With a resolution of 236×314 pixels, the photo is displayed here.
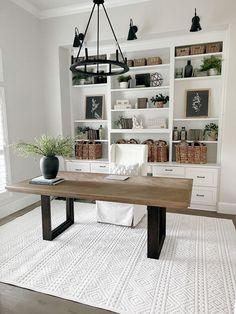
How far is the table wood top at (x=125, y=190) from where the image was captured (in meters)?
Result: 2.04

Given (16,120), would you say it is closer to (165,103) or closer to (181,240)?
(165,103)

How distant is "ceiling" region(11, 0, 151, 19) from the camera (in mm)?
3679

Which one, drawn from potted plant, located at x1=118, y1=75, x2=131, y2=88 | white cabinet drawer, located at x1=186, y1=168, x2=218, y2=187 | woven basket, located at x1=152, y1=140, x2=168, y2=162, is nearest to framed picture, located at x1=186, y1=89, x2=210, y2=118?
woven basket, located at x1=152, y1=140, x2=168, y2=162

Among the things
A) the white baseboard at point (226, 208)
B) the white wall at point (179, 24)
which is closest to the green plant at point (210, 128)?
the white wall at point (179, 24)

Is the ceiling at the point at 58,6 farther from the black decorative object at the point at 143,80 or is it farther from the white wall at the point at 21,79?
the black decorative object at the point at 143,80

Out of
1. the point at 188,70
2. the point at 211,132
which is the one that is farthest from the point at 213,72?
the point at 211,132

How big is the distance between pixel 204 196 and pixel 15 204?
3.00 m

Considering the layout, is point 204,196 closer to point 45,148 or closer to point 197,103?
point 197,103

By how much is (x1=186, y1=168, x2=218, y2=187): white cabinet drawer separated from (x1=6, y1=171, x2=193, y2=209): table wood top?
122 centimetres

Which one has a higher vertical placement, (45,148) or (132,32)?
(132,32)

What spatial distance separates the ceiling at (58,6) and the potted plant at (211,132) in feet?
7.26

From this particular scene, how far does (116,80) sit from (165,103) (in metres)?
1.00

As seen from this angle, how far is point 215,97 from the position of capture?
3.88 meters

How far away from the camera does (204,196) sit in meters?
3.74
